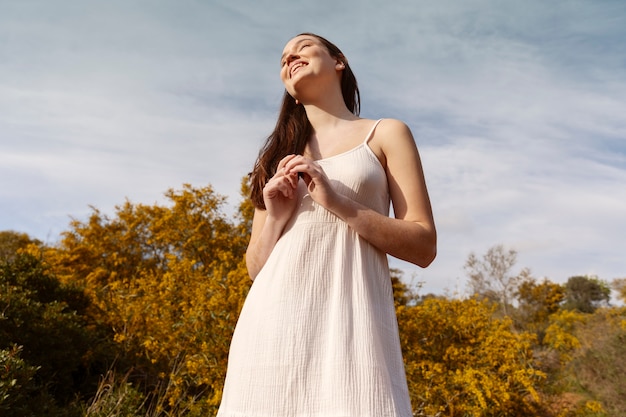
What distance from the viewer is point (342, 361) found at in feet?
4.10

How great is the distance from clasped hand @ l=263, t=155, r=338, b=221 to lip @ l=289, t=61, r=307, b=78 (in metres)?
0.37

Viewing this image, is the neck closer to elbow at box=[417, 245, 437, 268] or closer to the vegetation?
elbow at box=[417, 245, 437, 268]

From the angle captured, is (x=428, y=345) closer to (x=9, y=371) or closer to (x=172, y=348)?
(x=172, y=348)

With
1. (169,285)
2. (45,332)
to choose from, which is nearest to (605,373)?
(169,285)

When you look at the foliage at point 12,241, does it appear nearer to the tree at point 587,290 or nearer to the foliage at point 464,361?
the foliage at point 464,361

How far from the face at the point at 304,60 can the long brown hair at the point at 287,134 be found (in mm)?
45

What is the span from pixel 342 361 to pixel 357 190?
49cm

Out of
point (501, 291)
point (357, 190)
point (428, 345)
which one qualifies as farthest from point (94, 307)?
point (501, 291)

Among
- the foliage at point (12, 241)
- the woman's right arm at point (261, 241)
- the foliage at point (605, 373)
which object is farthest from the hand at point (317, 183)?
the foliage at point (12, 241)

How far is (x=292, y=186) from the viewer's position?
4.93 ft

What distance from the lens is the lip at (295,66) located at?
174 cm

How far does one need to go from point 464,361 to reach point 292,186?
→ 4880 millimetres

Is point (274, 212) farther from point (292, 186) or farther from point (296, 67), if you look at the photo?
point (296, 67)

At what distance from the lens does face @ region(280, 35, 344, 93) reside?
1.72 meters
